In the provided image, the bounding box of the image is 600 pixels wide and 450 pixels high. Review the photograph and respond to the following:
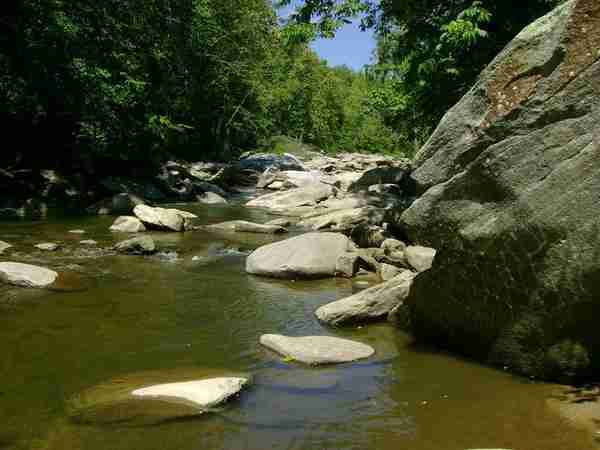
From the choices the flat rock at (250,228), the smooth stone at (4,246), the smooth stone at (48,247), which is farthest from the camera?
the flat rock at (250,228)

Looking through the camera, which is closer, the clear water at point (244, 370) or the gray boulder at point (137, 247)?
the clear water at point (244, 370)

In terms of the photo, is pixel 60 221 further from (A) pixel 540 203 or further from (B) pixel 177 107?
(B) pixel 177 107

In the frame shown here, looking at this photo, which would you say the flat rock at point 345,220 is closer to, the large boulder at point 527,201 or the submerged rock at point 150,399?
the large boulder at point 527,201

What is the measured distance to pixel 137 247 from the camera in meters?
11.2

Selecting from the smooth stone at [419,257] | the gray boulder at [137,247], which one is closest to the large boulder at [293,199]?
the gray boulder at [137,247]

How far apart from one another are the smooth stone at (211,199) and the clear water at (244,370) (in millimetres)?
12678

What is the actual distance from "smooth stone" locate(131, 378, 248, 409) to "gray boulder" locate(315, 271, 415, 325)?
2.30 metres

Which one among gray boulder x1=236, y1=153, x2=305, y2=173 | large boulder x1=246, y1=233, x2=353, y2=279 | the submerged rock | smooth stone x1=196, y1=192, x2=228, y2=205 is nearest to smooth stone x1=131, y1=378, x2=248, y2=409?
the submerged rock

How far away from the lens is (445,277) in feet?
18.8

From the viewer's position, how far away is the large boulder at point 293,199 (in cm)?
2042

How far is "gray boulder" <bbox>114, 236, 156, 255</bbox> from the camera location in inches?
440

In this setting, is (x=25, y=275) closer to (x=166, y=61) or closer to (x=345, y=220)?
(x=345, y=220)

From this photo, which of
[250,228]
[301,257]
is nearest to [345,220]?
[250,228]

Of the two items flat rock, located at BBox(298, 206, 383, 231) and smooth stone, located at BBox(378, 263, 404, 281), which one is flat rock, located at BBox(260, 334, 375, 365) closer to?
smooth stone, located at BBox(378, 263, 404, 281)
